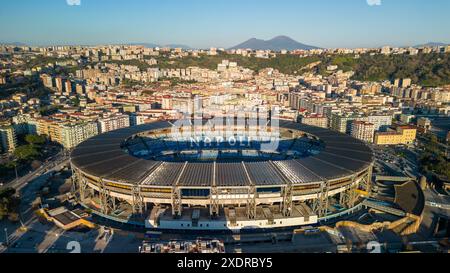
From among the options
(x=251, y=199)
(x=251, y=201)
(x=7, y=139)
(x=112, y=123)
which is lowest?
(x=7, y=139)

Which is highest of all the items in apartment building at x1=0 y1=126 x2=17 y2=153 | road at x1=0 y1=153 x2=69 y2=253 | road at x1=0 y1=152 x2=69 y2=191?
apartment building at x1=0 y1=126 x2=17 y2=153

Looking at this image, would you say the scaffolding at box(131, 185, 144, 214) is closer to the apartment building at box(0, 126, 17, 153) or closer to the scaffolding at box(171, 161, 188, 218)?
the scaffolding at box(171, 161, 188, 218)

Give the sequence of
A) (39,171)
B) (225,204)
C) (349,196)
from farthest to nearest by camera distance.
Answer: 1. (39,171)
2. (349,196)
3. (225,204)

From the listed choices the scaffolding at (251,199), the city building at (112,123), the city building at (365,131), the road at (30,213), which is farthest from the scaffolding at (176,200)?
the city building at (365,131)

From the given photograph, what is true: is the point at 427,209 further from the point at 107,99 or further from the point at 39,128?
the point at 107,99

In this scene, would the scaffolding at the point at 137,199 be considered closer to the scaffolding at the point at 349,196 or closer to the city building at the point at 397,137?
the scaffolding at the point at 349,196

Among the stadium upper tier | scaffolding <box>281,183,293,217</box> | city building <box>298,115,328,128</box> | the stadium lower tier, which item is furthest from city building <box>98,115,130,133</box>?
scaffolding <box>281,183,293,217</box>

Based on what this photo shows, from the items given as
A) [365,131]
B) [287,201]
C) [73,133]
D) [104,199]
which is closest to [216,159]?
[287,201]

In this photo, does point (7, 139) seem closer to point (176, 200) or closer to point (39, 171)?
point (39, 171)

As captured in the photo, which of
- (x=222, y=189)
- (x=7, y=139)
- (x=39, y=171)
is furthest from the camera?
(x=7, y=139)

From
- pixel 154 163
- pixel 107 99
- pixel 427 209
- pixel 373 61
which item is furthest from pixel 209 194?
pixel 373 61
